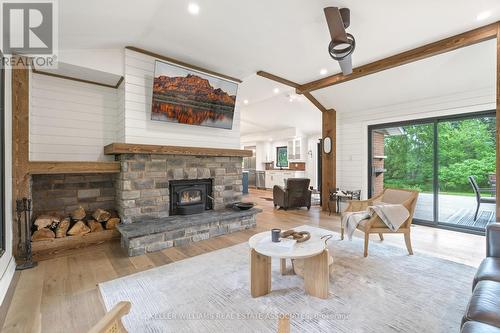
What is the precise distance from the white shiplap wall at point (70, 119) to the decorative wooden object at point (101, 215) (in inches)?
33.4

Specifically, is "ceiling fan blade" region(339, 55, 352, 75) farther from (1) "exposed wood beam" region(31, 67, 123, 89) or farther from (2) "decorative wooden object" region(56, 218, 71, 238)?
(2) "decorative wooden object" region(56, 218, 71, 238)

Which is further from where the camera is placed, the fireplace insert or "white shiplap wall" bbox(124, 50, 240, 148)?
the fireplace insert

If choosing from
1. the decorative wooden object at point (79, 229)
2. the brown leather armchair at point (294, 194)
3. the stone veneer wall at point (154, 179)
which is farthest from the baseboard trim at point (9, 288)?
the brown leather armchair at point (294, 194)

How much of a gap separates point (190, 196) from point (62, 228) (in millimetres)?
1767

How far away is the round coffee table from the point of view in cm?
197

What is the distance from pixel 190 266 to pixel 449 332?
235cm

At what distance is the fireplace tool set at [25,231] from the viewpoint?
8.52 feet

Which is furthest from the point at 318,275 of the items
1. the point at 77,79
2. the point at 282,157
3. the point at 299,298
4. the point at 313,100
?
the point at 282,157

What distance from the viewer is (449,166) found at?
4.29 meters

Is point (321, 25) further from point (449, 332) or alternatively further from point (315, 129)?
point (315, 129)

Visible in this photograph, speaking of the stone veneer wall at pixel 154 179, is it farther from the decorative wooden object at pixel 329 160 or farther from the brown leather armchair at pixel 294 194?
the decorative wooden object at pixel 329 160

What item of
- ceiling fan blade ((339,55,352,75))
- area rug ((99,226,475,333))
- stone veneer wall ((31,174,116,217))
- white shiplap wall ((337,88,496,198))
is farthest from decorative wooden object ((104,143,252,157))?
white shiplap wall ((337,88,496,198))

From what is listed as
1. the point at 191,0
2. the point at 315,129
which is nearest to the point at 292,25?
the point at 191,0

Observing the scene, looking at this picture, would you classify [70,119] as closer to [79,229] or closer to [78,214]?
[78,214]
